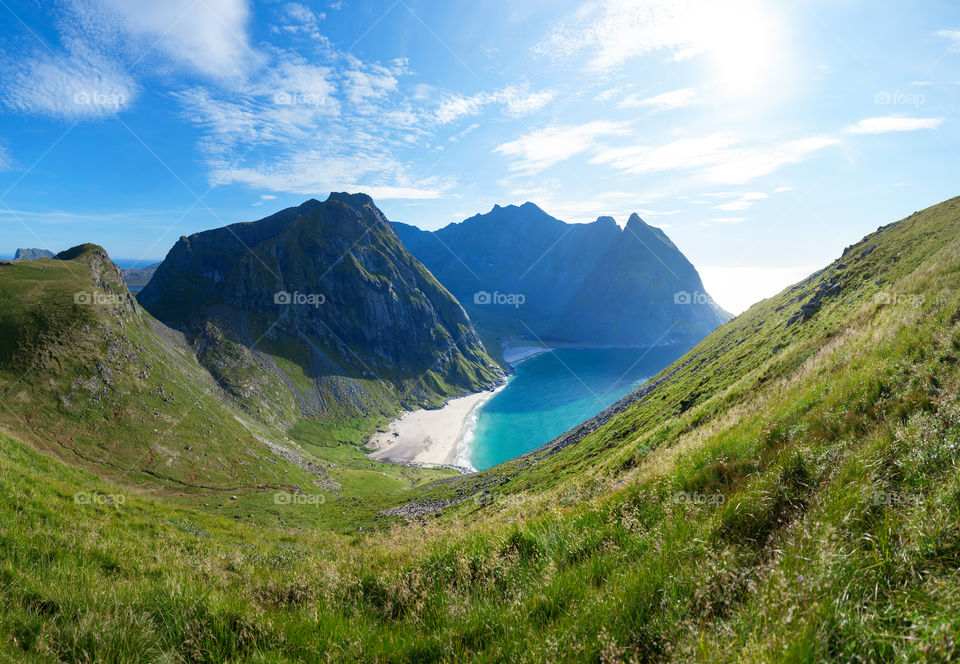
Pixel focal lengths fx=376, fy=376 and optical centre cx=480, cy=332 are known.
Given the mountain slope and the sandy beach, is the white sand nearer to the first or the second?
the sandy beach

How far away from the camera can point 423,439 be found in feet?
507

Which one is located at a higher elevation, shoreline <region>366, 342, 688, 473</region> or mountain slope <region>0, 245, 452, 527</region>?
mountain slope <region>0, 245, 452, 527</region>

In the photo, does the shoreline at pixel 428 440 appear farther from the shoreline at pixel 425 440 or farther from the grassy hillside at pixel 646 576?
the grassy hillside at pixel 646 576

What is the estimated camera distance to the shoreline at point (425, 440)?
136125mm

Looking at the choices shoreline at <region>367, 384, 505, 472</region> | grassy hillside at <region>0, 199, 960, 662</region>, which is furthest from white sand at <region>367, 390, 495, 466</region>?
grassy hillside at <region>0, 199, 960, 662</region>

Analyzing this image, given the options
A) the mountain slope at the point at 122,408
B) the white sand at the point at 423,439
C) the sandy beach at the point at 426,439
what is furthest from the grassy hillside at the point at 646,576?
the white sand at the point at 423,439

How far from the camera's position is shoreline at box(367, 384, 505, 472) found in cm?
13612

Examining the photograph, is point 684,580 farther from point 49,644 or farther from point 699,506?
point 49,644

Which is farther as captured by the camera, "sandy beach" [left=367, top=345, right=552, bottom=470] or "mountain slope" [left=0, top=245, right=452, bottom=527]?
"sandy beach" [left=367, top=345, right=552, bottom=470]

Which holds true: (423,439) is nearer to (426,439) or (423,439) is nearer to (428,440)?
(426,439)

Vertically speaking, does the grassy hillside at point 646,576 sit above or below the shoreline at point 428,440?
above

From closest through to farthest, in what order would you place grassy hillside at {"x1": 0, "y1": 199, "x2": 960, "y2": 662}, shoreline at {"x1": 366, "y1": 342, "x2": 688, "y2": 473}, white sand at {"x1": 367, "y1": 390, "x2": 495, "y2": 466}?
1. grassy hillside at {"x1": 0, "y1": 199, "x2": 960, "y2": 662}
2. shoreline at {"x1": 366, "y1": 342, "x2": 688, "y2": 473}
3. white sand at {"x1": 367, "y1": 390, "x2": 495, "y2": 466}

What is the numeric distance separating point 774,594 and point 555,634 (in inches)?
79.0

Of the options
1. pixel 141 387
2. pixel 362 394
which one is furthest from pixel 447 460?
pixel 141 387
